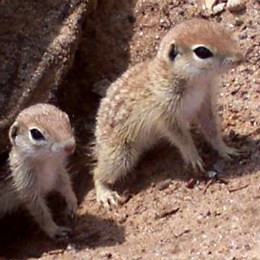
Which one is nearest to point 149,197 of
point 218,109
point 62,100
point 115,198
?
point 115,198

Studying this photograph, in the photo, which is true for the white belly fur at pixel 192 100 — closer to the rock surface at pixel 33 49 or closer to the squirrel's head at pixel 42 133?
the squirrel's head at pixel 42 133

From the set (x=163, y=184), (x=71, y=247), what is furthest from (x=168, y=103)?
(x=71, y=247)

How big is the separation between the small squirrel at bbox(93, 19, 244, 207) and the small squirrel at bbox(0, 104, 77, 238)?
470 millimetres

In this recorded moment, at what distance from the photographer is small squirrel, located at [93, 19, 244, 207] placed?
669 centimetres

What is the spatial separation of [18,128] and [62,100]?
172 centimetres

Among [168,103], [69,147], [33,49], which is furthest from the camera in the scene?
[33,49]

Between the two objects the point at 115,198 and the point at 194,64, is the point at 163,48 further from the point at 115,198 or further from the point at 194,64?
the point at 115,198

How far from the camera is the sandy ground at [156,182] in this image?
6273 mm

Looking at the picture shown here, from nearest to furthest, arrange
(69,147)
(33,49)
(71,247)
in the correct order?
(69,147)
(71,247)
(33,49)

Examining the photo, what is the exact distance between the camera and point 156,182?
7.40m

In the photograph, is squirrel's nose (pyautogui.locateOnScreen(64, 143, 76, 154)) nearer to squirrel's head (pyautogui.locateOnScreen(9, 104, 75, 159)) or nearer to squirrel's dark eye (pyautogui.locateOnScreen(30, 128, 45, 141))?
squirrel's head (pyautogui.locateOnScreen(9, 104, 75, 159))

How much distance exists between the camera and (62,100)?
27.8ft

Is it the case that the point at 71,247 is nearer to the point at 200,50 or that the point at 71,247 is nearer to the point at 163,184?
the point at 163,184

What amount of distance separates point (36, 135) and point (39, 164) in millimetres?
517
